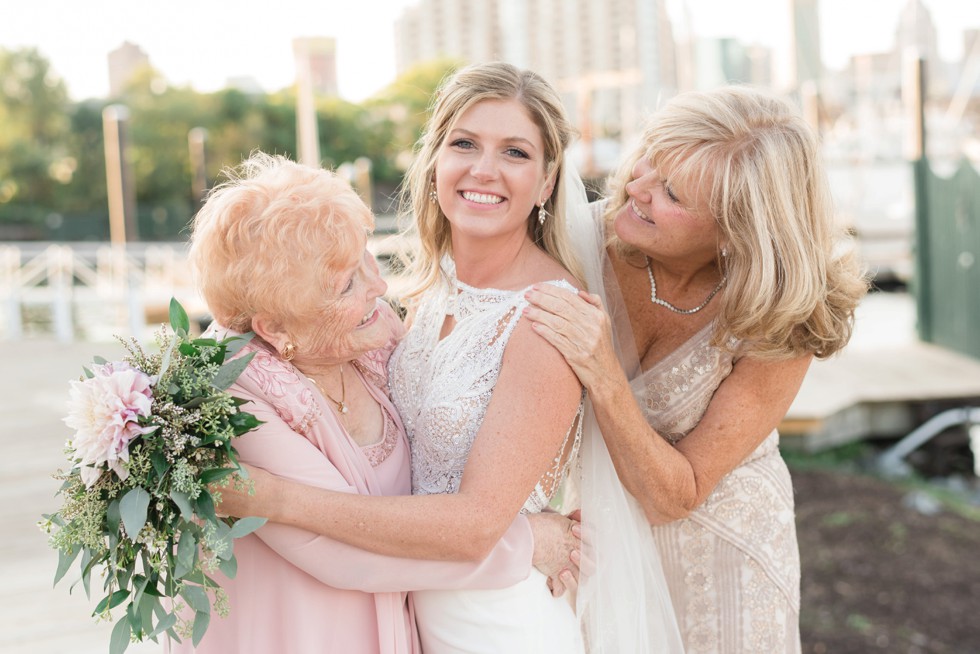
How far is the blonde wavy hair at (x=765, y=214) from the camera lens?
229 cm

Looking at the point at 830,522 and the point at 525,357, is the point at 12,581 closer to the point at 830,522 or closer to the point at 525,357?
the point at 525,357

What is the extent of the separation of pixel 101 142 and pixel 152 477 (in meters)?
53.9

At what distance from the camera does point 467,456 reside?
7.41 ft

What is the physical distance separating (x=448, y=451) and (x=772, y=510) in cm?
100

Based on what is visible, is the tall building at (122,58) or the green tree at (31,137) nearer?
the green tree at (31,137)

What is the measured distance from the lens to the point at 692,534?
268 cm

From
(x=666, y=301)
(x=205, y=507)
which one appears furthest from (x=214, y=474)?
(x=666, y=301)

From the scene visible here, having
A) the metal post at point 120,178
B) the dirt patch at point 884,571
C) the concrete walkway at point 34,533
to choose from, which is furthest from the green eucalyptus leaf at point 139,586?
the metal post at point 120,178

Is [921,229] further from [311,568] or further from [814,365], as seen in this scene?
[311,568]

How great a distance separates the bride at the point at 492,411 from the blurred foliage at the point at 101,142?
4037 centimetres

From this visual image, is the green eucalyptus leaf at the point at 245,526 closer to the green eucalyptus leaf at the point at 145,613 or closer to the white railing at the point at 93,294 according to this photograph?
the green eucalyptus leaf at the point at 145,613

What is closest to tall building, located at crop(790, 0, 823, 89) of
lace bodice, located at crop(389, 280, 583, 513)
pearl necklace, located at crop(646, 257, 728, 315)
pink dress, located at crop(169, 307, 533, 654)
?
pearl necklace, located at crop(646, 257, 728, 315)

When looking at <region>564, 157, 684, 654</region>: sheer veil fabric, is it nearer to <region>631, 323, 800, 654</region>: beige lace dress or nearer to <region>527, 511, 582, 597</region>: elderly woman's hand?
<region>527, 511, 582, 597</region>: elderly woman's hand

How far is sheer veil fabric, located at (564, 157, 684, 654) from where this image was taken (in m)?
2.42
